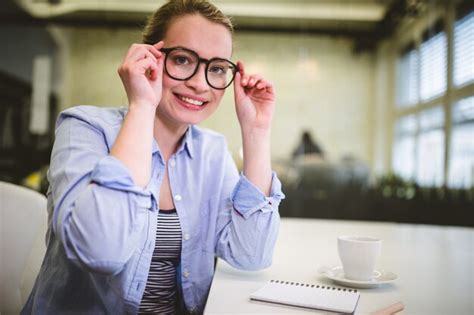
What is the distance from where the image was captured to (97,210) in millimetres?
708

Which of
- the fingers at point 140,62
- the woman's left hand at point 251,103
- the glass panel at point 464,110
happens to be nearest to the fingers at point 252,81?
the woman's left hand at point 251,103

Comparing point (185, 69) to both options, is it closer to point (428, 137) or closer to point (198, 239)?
point (198, 239)

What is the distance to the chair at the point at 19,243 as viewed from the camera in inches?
41.5

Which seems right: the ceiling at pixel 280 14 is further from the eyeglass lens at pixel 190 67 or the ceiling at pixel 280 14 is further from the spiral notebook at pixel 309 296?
the spiral notebook at pixel 309 296

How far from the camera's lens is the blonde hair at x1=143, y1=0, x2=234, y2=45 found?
3.20 feet

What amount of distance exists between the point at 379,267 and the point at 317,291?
0.26 metres

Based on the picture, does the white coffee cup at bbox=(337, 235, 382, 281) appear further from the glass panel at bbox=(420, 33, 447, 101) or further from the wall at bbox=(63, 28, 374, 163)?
the wall at bbox=(63, 28, 374, 163)

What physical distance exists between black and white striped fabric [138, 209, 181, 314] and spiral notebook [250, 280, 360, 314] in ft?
0.95

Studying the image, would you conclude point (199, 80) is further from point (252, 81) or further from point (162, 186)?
point (162, 186)

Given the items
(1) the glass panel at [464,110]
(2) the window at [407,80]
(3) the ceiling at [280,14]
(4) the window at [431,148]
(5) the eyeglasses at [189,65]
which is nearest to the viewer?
(5) the eyeglasses at [189,65]

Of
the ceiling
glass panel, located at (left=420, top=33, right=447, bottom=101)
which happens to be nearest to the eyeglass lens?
the ceiling

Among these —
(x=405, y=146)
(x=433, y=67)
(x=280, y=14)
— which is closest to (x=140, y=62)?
(x=433, y=67)

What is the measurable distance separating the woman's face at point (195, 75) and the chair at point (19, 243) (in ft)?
1.30

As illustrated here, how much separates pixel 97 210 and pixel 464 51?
13.9 ft
